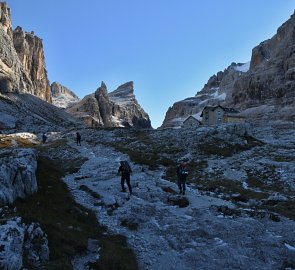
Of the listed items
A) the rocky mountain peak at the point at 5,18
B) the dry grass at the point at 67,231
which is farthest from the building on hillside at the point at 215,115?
the rocky mountain peak at the point at 5,18

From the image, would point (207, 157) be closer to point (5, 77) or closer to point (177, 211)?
point (177, 211)

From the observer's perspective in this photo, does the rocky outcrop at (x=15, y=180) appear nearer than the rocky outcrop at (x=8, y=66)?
Yes

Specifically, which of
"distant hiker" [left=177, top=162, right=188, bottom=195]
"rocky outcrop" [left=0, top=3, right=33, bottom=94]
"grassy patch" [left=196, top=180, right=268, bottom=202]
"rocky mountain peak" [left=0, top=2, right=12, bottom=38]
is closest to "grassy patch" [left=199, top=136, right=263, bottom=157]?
"grassy patch" [left=196, top=180, right=268, bottom=202]

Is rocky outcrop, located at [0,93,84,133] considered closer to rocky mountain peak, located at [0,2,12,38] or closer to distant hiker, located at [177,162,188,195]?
rocky mountain peak, located at [0,2,12,38]

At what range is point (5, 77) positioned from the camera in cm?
13675

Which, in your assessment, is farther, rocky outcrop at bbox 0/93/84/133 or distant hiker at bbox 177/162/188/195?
rocky outcrop at bbox 0/93/84/133

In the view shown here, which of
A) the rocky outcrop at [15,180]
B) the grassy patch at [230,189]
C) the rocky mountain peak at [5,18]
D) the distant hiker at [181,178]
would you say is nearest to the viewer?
the rocky outcrop at [15,180]

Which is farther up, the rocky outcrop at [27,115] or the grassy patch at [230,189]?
the rocky outcrop at [27,115]

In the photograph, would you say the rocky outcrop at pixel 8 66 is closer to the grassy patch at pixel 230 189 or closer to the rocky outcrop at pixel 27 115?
the rocky outcrop at pixel 27 115

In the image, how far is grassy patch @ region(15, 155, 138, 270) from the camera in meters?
16.6

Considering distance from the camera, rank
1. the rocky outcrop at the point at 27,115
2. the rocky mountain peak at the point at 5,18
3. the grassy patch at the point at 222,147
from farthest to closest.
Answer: the rocky mountain peak at the point at 5,18 < the rocky outcrop at the point at 27,115 < the grassy patch at the point at 222,147

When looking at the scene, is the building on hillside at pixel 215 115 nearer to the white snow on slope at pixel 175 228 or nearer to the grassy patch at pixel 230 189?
the grassy patch at pixel 230 189

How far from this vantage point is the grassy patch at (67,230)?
54.6 ft

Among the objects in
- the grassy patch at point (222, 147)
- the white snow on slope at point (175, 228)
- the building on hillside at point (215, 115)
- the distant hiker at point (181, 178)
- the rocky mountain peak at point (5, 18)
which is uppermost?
the rocky mountain peak at point (5, 18)
